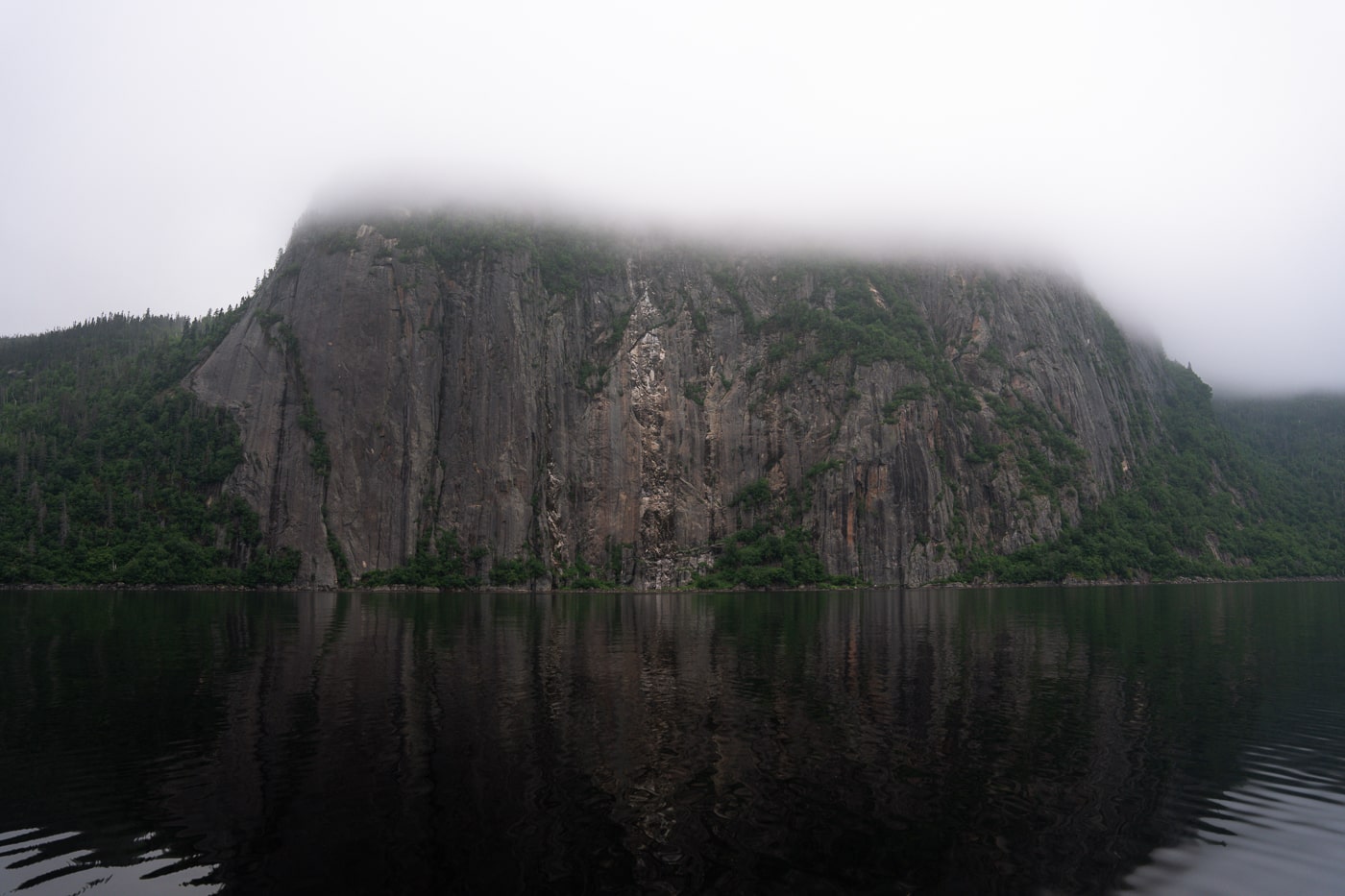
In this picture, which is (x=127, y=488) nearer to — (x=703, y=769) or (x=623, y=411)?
(x=623, y=411)

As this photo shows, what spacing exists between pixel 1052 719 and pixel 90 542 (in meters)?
136

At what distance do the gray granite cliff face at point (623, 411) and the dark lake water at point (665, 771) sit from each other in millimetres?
93835

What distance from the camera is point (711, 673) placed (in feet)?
108

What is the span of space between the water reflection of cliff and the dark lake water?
0.30 ft

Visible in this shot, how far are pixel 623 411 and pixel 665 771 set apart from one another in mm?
128763

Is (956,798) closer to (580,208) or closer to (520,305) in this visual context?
(520,305)

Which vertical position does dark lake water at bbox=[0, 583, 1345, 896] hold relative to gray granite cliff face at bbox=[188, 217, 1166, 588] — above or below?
below

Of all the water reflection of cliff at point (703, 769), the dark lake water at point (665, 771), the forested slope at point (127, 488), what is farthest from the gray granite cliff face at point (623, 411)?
the water reflection of cliff at point (703, 769)

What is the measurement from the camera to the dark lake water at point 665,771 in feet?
43.0

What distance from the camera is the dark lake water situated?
13.1m

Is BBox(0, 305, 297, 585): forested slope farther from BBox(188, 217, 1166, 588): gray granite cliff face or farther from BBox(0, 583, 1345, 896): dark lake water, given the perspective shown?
BBox(0, 583, 1345, 896): dark lake water

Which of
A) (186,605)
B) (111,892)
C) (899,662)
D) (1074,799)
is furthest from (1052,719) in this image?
(186,605)

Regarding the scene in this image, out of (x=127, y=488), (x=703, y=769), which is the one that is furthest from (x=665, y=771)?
(x=127, y=488)

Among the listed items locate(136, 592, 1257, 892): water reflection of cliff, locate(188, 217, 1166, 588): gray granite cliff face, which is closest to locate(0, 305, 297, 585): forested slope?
locate(188, 217, 1166, 588): gray granite cliff face
